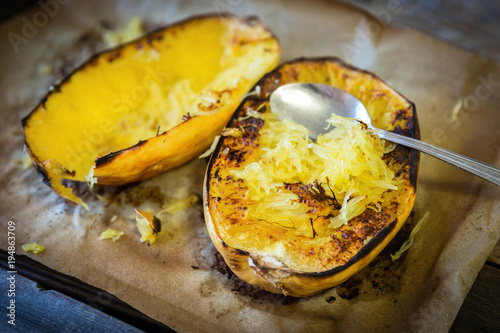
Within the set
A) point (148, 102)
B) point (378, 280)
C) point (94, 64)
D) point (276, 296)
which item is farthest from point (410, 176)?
point (94, 64)

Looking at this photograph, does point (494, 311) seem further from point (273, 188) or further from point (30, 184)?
point (30, 184)

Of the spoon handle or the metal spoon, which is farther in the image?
the metal spoon

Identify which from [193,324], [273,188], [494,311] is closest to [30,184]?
[193,324]

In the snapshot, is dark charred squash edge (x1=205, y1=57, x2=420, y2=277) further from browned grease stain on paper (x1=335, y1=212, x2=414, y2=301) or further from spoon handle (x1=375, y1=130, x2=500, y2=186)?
browned grease stain on paper (x1=335, y1=212, x2=414, y2=301)

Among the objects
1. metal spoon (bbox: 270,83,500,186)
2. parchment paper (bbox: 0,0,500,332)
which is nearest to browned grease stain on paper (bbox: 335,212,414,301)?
parchment paper (bbox: 0,0,500,332)

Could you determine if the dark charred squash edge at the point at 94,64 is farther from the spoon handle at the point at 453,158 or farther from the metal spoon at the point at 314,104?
the spoon handle at the point at 453,158

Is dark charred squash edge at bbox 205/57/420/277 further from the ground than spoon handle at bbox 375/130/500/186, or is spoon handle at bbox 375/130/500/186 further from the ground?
spoon handle at bbox 375/130/500/186
